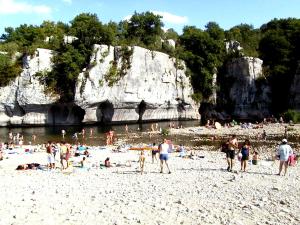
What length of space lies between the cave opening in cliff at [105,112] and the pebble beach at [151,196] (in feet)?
Answer: 134

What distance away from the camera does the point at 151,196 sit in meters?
15.2

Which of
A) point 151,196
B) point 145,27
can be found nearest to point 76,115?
point 145,27

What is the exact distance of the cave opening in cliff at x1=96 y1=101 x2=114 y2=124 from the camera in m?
64.7

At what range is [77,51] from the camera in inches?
2484

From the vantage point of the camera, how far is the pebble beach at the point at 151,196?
41.2 ft

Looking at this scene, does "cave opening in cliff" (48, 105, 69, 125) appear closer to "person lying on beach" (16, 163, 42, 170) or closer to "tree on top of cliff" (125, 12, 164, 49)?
"tree on top of cliff" (125, 12, 164, 49)

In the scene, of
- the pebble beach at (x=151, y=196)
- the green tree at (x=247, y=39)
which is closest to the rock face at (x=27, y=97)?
the green tree at (x=247, y=39)

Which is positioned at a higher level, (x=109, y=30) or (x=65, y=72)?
(x=109, y=30)

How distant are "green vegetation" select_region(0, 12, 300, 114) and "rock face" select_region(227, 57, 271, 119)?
1.37 meters

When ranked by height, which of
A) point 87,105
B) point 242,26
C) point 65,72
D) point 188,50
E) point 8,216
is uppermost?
point 242,26

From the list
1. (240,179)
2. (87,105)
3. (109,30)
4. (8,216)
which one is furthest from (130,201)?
(109,30)

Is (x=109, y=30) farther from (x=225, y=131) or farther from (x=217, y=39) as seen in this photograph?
(x=225, y=131)

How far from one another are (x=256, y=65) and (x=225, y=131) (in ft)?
81.3

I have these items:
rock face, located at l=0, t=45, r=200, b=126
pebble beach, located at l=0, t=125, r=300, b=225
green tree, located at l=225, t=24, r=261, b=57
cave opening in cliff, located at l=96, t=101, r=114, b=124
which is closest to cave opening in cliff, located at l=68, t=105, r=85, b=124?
rock face, located at l=0, t=45, r=200, b=126
